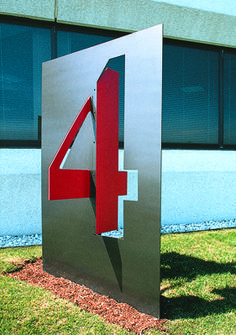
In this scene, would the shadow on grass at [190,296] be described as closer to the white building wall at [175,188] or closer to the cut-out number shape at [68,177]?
the cut-out number shape at [68,177]

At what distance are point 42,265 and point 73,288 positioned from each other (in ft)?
2.65

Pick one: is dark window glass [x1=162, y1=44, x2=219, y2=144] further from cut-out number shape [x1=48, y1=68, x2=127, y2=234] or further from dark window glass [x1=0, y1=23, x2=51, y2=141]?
cut-out number shape [x1=48, y1=68, x2=127, y2=234]

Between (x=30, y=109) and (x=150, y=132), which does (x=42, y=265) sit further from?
(x=30, y=109)

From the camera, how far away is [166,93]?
6.56 metres

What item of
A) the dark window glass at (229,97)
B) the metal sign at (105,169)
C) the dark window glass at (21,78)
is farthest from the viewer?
the dark window glass at (229,97)

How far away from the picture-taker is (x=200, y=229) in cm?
605

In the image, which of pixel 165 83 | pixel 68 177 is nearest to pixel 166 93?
pixel 165 83

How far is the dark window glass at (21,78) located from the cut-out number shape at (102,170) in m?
Result: 2.76

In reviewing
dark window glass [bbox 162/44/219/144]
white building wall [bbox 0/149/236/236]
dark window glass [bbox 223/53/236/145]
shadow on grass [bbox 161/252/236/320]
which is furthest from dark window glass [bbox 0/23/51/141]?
dark window glass [bbox 223/53/236/145]

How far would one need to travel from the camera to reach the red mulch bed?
2590 mm

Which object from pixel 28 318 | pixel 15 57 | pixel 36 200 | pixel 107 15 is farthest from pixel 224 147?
pixel 28 318

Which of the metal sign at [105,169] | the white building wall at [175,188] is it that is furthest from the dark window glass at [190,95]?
the metal sign at [105,169]

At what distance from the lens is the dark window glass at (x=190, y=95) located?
657 centimetres

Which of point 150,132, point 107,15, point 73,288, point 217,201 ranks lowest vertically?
point 73,288
